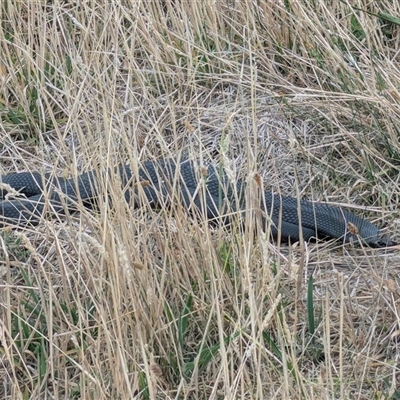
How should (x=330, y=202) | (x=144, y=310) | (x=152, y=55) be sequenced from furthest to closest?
(x=152, y=55), (x=330, y=202), (x=144, y=310)

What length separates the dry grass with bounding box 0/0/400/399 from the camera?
8.14ft

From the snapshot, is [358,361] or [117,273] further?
[358,361]

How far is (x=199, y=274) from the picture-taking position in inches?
108

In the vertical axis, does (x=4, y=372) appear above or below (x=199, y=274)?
below

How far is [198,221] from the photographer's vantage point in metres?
3.25

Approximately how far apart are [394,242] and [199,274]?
100cm

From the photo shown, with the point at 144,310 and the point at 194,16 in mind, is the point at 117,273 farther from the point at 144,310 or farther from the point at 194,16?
the point at 194,16

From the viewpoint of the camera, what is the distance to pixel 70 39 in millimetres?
4398

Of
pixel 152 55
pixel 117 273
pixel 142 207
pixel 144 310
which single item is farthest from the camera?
pixel 152 55

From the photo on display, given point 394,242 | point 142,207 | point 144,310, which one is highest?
point 142,207

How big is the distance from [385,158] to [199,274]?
1.32 meters

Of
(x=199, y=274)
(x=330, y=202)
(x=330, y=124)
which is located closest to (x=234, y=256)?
→ (x=199, y=274)

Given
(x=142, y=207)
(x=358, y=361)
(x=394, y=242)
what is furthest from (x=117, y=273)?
(x=394, y=242)

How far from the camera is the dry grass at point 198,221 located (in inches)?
97.7
